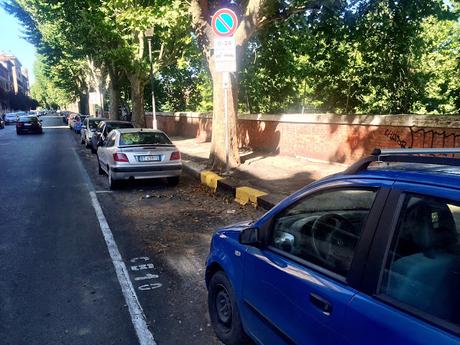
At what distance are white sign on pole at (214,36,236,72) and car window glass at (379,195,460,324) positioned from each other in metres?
8.21

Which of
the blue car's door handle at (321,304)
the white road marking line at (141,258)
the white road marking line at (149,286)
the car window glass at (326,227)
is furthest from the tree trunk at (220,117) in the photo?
the blue car's door handle at (321,304)

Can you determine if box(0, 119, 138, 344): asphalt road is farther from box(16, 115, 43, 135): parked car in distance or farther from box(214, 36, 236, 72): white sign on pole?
box(16, 115, 43, 135): parked car in distance

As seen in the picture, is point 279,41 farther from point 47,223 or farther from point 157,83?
point 157,83

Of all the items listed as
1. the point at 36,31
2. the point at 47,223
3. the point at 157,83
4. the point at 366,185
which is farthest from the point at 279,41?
the point at 36,31

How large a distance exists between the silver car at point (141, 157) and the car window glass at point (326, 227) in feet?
24.1

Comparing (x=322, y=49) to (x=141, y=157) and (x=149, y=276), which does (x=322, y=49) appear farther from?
(x=149, y=276)

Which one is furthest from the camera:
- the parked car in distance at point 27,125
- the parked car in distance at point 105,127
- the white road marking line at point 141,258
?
the parked car in distance at point 27,125

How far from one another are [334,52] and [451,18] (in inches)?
177

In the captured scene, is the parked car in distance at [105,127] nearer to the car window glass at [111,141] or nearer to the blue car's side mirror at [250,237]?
the car window glass at [111,141]

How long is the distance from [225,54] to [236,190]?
3283 mm

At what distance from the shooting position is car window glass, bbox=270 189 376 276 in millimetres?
2234

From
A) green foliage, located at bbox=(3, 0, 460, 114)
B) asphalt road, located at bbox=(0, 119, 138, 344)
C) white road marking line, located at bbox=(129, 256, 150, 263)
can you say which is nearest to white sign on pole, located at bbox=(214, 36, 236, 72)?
green foliage, located at bbox=(3, 0, 460, 114)

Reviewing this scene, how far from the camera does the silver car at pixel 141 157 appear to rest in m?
9.69

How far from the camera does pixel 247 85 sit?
67.3 feet
